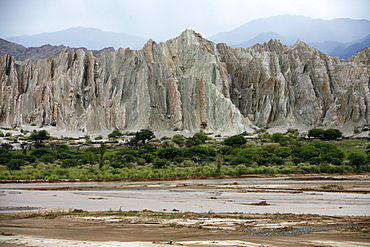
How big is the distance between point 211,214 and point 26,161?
36894 mm

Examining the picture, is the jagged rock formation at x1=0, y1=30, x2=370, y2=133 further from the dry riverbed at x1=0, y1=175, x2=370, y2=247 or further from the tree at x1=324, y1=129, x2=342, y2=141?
the dry riverbed at x1=0, y1=175, x2=370, y2=247

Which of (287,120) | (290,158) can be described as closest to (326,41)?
(287,120)

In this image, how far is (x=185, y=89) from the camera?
10081cm

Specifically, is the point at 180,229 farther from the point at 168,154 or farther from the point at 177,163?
the point at 168,154

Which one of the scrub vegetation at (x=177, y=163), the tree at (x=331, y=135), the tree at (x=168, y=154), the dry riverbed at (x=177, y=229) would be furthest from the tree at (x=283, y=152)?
the dry riverbed at (x=177, y=229)

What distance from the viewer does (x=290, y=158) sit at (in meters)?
48.6

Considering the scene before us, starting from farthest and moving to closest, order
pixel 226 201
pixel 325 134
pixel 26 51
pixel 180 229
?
pixel 26 51, pixel 325 134, pixel 226 201, pixel 180 229

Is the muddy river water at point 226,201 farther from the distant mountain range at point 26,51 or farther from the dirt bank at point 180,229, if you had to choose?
the distant mountain range at point 26,51

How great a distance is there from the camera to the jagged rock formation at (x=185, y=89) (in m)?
95.9

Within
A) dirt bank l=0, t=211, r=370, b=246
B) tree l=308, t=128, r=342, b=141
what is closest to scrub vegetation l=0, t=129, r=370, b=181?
tree l=308, t=128, r=342, b=141

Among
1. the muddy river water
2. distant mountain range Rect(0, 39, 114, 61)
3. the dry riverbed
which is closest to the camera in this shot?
the dry riverbed

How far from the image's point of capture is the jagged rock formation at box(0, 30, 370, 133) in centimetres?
9594

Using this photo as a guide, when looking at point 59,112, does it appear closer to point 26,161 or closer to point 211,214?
point 26,161

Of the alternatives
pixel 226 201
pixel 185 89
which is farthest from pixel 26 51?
pixel 226 201
